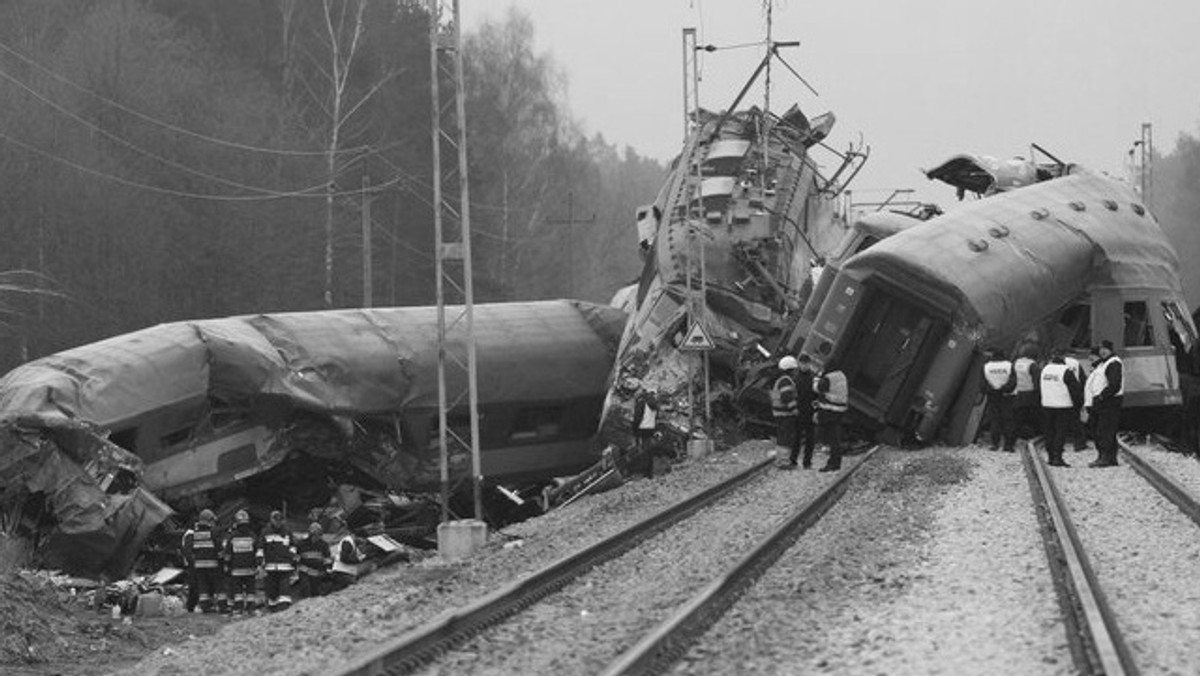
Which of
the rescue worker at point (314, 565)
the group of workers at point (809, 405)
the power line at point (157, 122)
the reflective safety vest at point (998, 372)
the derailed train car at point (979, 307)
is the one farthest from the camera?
the power line at point (157, 122)

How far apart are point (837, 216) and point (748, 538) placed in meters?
22.9

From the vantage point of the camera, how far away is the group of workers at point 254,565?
1855cm

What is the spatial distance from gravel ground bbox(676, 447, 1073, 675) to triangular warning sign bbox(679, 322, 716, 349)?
8.75m

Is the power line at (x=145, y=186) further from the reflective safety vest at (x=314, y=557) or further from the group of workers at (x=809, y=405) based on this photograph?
the reflective safety vest at (x=314, y=557)

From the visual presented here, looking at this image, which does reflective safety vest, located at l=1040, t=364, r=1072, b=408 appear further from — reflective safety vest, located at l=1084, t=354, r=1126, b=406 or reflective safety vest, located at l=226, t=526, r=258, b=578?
reflective safety vest, located at l=226, t=526, r=258, b=578

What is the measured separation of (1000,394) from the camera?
2319 centimetres

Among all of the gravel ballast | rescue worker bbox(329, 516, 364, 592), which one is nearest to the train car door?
the gravel ballast

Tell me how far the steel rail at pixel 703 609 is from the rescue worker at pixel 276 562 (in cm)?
630

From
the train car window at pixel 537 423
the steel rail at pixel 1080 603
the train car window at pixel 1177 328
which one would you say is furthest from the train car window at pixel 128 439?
the train car window at pixel 1177 328

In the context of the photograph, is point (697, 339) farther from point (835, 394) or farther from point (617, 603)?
point (617, 603)

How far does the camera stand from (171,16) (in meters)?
57.3

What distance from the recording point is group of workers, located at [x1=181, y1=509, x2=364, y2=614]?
18.5m

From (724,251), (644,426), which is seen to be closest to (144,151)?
(724,251)

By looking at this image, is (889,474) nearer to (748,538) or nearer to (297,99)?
(748,538)
